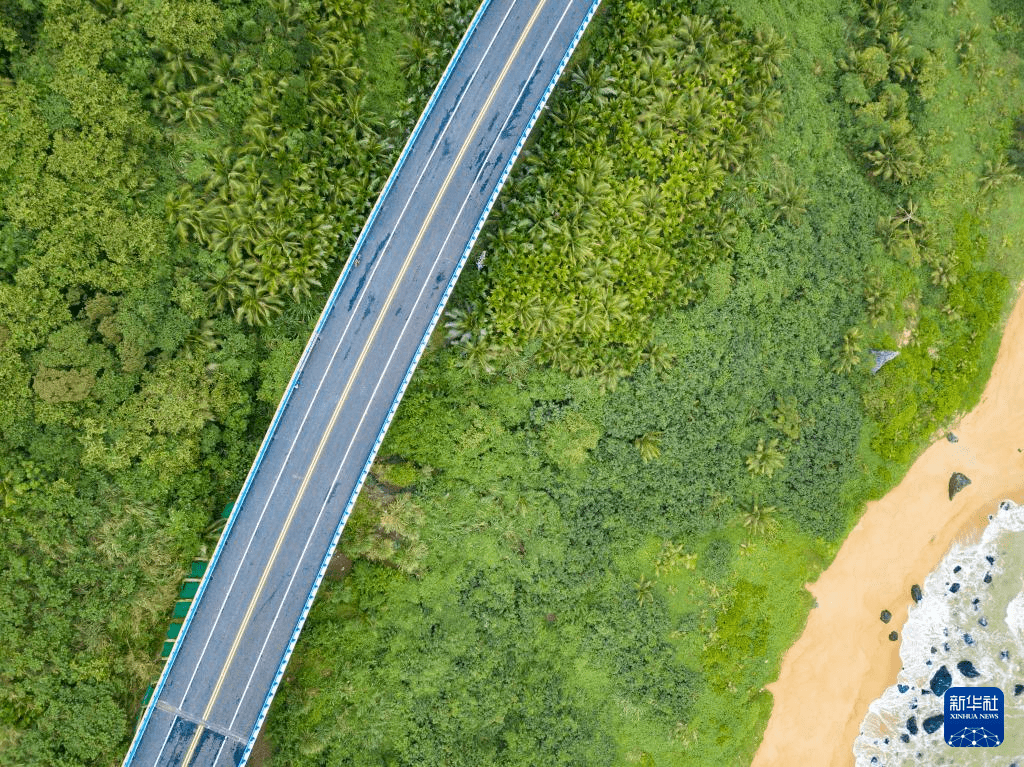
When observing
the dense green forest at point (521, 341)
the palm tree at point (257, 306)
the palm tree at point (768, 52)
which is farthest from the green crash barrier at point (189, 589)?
the palm tree at point (768, 52)

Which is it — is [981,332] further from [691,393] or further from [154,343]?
[154,343]

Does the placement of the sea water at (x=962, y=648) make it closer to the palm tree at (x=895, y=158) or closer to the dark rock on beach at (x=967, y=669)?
the dark rock on beach at (x=967, y=669)

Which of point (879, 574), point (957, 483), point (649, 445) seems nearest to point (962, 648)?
point (879, 574)

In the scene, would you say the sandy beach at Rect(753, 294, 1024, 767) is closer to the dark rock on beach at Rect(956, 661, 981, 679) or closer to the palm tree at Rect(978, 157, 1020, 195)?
the dark rock on beach at Rect(956, 661, 981, 679)

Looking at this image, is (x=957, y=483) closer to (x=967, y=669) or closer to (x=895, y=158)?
(x=967, y=669)

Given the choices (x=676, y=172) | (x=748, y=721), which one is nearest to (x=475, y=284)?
→ (x=676, y=172)

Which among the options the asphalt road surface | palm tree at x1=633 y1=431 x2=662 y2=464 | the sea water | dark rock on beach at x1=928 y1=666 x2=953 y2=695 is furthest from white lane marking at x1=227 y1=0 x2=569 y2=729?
dark rock on beach at x1=928 y1=666 x2=953 y2=695
